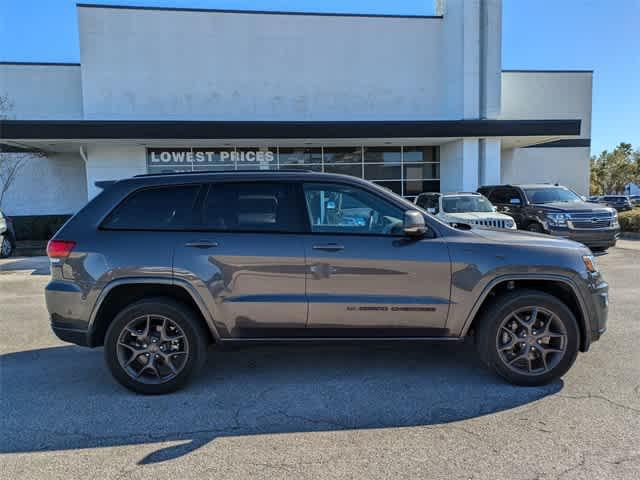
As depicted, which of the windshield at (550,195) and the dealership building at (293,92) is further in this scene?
the dealership building at (293,92)

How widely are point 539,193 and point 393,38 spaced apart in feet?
32.8

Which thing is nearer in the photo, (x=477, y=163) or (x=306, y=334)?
(x=306, y=334)

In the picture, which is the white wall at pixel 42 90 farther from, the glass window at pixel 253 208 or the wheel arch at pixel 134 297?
the glass window at pixel 253 208

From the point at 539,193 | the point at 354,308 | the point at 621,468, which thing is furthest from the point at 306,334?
the point at 539,193

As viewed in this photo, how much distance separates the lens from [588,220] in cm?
1128

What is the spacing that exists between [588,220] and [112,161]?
15996 mm

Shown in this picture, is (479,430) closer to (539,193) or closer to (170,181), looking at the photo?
(170,181)

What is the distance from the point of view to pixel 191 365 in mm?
3855

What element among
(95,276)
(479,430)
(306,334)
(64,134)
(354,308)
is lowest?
(479,430)

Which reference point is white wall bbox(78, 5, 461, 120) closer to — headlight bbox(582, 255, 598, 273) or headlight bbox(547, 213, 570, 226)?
headlight bbox(547, 213, 570, 226)

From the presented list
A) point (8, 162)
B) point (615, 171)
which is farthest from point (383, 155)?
point (615, 171)

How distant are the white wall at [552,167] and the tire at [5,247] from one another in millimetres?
22465

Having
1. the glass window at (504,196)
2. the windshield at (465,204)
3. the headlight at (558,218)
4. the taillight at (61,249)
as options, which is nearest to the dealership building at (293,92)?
the glass window at (504,196)

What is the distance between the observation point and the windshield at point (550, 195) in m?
12.4
